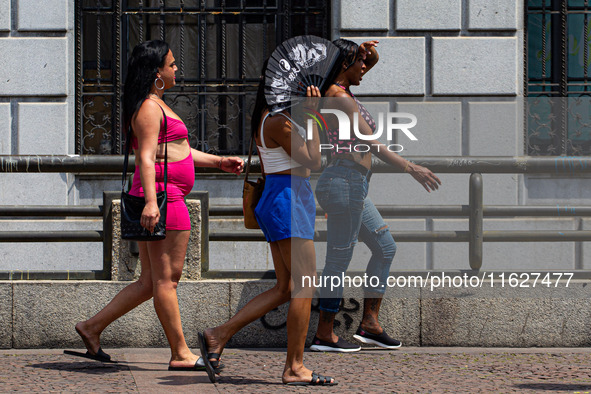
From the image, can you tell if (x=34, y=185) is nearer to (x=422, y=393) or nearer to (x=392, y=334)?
(x=392, y=334)

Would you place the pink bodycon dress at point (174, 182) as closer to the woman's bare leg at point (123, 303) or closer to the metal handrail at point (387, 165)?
the woman's bare leg at point (123, 303)

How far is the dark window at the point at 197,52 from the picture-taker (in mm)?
9859

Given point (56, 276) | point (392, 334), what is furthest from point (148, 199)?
point (392, 334)

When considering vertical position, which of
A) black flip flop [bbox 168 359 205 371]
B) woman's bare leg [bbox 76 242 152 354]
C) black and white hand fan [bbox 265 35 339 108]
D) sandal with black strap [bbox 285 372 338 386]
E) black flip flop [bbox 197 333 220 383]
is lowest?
black flip flop [bbox 168 359 205 371]

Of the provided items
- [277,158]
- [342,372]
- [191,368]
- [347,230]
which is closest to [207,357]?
[191,368]

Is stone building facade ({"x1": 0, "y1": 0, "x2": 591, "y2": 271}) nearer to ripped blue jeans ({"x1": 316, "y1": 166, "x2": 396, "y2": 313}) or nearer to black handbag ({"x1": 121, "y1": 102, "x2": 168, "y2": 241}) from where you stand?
ripped blue jeans ({"x1": 316, "y1": 166, "x2": 396, "y2": 313})

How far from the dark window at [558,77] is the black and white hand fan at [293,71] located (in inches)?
213

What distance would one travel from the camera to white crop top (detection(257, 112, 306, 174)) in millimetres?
4621

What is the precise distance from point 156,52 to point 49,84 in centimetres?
477

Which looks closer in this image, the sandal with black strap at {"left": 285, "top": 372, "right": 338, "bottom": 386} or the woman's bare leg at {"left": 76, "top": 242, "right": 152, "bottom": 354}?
the sandal with black strap at {"left": 285, "top": 372, "right": 338, "bottom": 386}

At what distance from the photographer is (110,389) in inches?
181

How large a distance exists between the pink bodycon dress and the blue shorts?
0.55m

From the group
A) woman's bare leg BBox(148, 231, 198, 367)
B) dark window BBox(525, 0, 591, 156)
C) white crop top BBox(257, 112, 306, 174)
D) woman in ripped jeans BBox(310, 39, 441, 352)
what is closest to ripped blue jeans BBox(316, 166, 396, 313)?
woman in ripped jeans BBox(310, 39, 441, 352)

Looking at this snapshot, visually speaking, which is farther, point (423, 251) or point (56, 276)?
point (423, 251)
